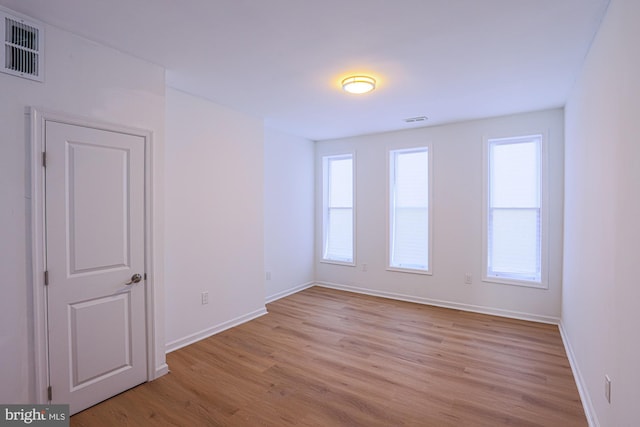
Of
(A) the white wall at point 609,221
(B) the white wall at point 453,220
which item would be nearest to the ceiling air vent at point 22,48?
(A) the white wall at point 609,221

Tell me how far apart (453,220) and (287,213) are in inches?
104

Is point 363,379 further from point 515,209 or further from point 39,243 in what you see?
point 515,209

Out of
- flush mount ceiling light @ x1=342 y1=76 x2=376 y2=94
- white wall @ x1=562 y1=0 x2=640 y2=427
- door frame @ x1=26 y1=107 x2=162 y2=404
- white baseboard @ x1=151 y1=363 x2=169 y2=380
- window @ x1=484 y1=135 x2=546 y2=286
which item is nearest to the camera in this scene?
white wall @ x1=562 y1=0 x2=640 y2=427

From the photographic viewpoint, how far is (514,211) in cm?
430

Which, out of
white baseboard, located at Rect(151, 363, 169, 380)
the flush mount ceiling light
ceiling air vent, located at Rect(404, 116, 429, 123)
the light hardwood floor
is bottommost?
the light hardwood floor

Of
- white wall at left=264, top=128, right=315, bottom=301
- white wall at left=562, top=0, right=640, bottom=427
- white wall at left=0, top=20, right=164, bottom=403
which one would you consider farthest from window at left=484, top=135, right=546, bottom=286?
white wall at left=0, top=20, right=164, bottom=403

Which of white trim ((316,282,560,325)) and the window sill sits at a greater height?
the window sill

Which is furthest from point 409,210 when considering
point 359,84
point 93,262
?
point 93,262

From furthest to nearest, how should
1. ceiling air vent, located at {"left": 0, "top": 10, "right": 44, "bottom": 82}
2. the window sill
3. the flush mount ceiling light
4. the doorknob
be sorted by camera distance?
the window sill → the flush mount ceiling light → the doorknob → ceiling air vent, located at {"left": 0, "top": 10, "right": 44, "bottom": 82}

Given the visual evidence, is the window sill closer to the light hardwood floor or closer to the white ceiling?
the light hardwood floor

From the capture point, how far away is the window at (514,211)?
4.16m

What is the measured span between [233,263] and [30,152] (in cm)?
238

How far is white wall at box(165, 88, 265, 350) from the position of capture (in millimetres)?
3375

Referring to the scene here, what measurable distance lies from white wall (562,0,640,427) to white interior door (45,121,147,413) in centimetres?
326
